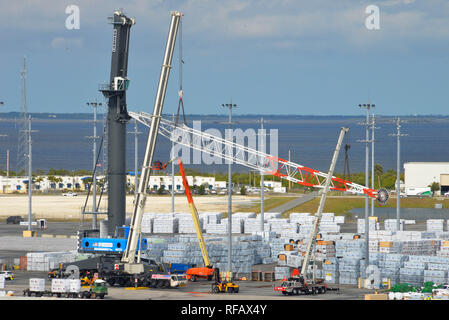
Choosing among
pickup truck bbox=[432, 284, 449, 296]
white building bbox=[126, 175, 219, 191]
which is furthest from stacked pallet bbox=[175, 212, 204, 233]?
white building bbox=[126, 175, 219, 191]

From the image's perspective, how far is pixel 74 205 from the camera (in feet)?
438

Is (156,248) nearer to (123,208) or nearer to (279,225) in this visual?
(123,208)

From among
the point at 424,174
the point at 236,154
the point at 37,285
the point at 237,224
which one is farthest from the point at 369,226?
the point at 424,174

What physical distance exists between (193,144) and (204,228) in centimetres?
1760

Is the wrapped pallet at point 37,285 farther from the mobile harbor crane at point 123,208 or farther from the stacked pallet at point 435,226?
the stacked pallet at point 435,226

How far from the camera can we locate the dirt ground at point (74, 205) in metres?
121

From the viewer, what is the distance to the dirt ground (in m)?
121

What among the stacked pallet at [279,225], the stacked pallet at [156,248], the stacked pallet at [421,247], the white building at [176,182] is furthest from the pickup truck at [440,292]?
the white building at [176,182]

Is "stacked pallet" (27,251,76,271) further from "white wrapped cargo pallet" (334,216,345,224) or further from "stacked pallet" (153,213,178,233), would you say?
"white wrapped cargo pallet" (334,216,345,224)

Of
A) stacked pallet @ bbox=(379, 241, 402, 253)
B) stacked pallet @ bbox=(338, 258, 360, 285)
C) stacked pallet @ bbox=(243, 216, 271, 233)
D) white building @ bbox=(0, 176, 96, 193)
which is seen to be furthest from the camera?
white building @ bbox=(0, 176, 96, 193)

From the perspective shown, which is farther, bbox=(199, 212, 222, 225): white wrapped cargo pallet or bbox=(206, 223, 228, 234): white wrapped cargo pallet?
bbox=(199, 212, 222, 225): white wrapped cargo pallet

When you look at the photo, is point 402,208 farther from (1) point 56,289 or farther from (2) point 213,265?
(1) point 56,289

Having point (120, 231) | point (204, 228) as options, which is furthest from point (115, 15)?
point (204, 228)

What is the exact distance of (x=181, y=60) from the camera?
58375 millimetres
